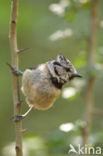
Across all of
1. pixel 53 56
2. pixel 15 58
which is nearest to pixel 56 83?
pixel 15 58

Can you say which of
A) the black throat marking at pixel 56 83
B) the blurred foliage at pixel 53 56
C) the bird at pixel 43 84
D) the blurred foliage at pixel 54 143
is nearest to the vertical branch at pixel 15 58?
the bird at pixel 43 84

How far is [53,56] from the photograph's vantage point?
297 inches

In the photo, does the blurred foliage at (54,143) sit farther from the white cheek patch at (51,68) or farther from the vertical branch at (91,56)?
the white cheek patch at (51,68)

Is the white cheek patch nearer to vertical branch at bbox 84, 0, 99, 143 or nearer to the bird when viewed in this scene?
the bird

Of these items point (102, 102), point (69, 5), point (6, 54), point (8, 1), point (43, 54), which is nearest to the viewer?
point (69, 5)

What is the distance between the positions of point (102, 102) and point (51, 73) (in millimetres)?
4822

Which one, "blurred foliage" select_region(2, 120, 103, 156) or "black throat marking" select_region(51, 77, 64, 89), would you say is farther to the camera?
"blurred foliage" select_region(2, 120, 103, 156)

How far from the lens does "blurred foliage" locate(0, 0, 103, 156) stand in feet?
15.5

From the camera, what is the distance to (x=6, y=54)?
283 inches

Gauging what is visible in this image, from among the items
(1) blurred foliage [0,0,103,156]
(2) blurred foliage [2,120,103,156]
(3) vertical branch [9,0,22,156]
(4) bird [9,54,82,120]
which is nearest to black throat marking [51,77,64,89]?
(4) bird [9,54,82,120]

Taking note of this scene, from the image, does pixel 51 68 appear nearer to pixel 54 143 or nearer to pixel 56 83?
pixel 56 83

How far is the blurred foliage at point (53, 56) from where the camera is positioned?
4.73m

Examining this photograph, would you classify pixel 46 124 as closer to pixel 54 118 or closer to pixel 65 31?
pixel 54 118

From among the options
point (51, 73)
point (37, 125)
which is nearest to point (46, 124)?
point (37, 125)
